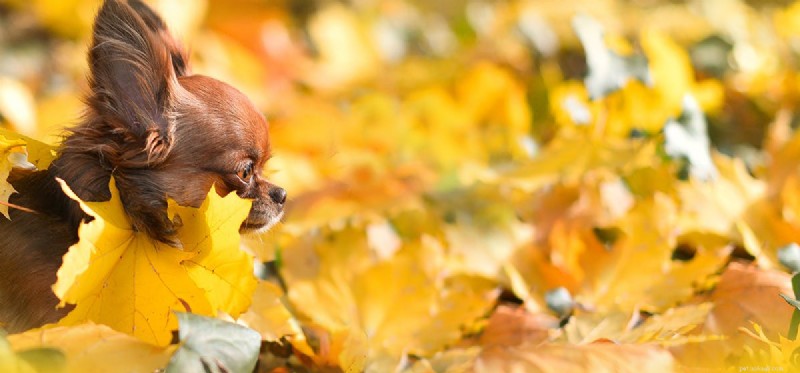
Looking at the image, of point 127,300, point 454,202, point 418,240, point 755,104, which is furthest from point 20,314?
point 755,104

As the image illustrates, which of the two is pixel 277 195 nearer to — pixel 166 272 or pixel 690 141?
pixel 166 272

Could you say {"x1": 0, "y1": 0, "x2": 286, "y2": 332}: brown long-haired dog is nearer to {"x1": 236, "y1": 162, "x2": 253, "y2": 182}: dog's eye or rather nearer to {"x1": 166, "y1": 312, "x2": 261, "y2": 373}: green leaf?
{"x1": 236, "y1": 162, "x2": 253, "y2": 182}: dog's eye

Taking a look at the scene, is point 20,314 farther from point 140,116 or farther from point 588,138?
point 588,138

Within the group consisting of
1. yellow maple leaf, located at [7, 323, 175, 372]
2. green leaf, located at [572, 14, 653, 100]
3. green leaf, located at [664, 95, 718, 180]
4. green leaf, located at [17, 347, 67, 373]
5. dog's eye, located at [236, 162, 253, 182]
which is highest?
green leaf, located at [572, 14, 653, 100]

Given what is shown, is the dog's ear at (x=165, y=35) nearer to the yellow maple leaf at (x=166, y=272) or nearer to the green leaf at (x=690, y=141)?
the yellow maple leaf at (x=166, y=272)

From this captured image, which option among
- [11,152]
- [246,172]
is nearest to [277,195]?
[246,172]

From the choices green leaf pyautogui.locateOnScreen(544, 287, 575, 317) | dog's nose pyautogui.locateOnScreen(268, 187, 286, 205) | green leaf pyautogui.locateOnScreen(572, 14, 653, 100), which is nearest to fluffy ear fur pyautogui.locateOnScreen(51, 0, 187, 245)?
dog's nose pyautogui.locateOnScreen(268, 187, 286, 205)
